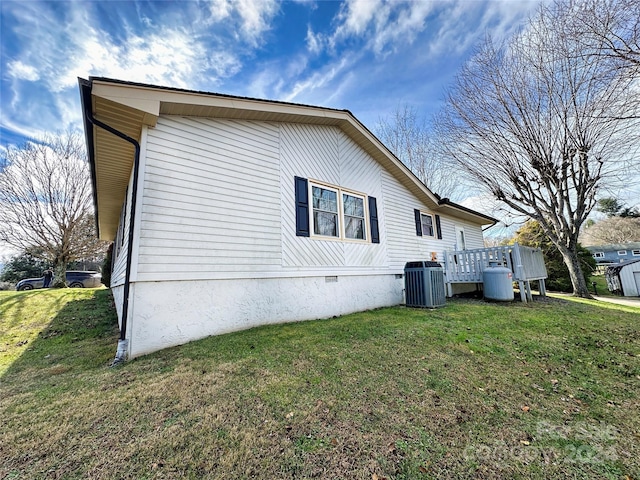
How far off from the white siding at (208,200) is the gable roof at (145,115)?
0.91 feet

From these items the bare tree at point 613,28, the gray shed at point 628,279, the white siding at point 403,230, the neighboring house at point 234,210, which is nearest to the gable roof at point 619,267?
the gray shed at point 628,279

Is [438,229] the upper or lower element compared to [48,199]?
Answer: lower

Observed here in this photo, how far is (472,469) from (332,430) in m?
1.01

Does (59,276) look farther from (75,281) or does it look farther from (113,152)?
(113,152)

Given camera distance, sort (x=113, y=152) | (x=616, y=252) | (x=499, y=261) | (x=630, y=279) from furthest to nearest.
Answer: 1. (x=616, y=252)
2. (x=630, y=279)
3. (x=499, y=261)
4. (x=113, y=152)

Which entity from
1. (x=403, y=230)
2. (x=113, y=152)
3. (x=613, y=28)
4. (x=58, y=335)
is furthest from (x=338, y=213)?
(x=613, y=28)

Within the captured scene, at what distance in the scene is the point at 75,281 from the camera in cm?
1881

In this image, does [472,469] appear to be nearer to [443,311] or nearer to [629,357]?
[629,357]

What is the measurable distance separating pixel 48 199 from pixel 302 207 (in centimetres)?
1745

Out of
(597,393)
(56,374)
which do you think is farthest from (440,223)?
(56,374)

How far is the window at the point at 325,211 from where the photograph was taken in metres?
6.49

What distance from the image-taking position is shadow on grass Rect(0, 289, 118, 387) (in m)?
3.67

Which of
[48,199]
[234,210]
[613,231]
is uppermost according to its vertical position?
[48,199]

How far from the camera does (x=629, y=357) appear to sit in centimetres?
361
